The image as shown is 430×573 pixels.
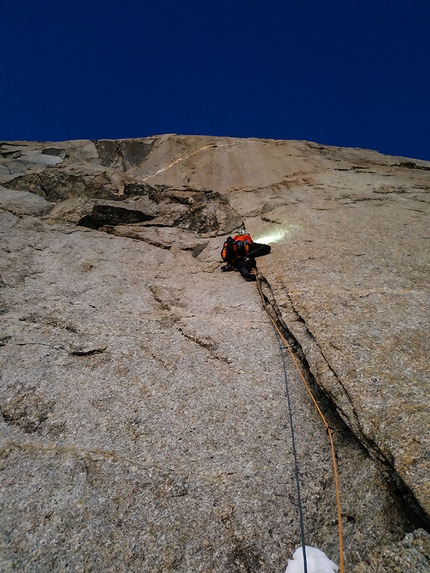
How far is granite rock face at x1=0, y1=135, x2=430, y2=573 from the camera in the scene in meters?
2.83

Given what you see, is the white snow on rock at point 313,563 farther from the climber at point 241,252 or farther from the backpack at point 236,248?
the backpack at point 236,248

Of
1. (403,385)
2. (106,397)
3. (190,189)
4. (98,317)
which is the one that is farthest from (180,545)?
(190,189)

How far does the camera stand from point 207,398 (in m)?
4.25

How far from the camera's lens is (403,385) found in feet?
11.9

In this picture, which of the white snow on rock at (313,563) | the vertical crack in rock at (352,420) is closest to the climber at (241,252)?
the vertical crack in rock at (352,420)

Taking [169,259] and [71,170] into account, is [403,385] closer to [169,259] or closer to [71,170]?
[169,259]

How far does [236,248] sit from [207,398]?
14.9 feet

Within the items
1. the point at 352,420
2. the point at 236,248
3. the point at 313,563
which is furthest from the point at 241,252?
the point at 313,563

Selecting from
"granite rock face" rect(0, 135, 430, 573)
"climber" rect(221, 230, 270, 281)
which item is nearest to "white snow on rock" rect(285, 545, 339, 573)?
"granite rock face" rect(0, 135, 430, 573)

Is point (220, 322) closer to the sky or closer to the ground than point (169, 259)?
closer to the ground

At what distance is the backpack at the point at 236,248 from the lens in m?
8.05

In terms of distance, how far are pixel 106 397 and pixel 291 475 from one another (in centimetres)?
242

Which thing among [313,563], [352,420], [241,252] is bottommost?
[313,563]

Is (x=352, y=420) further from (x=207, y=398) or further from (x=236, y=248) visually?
(x=236, y=248)
